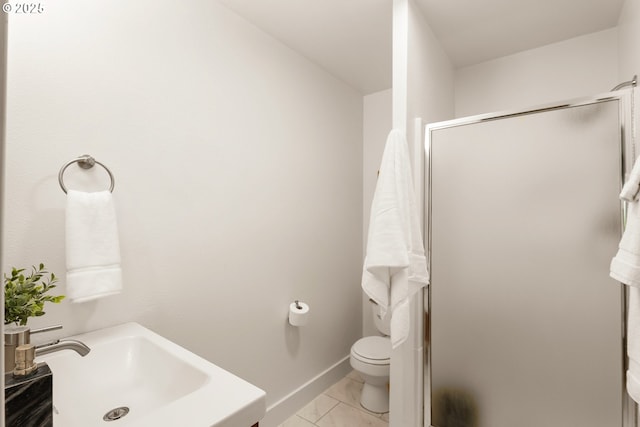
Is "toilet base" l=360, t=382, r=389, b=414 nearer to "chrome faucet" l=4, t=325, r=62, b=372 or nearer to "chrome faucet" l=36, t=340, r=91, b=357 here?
"chrome faucet" l=36, t=340, r=91, b=357

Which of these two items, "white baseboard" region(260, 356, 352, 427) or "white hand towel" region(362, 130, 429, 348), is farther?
"white baseboard" region(260, 356, 352, 427)

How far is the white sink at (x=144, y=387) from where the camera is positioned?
2.40 ft

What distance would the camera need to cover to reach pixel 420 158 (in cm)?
173

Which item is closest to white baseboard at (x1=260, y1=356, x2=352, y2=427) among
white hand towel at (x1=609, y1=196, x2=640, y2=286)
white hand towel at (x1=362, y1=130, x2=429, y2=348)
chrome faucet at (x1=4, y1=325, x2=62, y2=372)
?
white hand towel at (x1=362, y1=130, x2=429, y2=348)

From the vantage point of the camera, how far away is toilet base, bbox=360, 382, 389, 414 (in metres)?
2.09

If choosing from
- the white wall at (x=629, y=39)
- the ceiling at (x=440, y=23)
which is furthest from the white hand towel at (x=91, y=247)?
the white wall at (x=629, y=39)

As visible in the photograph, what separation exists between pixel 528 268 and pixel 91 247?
70.6 inches

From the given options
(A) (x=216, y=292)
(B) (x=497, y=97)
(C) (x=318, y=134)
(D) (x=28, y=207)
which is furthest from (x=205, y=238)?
(B) (x=497, y=97)

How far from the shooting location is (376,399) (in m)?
2.11

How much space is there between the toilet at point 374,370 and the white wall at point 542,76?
1.73 meters

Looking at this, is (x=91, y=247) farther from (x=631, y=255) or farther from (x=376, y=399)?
(x=376, y=399)

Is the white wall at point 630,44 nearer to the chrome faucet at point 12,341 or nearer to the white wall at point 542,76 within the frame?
the white wall at point 542,76

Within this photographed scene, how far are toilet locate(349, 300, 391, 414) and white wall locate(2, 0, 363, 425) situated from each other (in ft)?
1.18

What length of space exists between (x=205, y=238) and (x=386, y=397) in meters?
1.61
